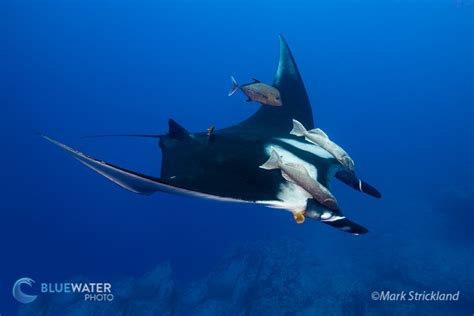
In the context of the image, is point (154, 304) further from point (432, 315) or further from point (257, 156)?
point (257, 156)

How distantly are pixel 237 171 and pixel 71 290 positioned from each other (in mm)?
8177

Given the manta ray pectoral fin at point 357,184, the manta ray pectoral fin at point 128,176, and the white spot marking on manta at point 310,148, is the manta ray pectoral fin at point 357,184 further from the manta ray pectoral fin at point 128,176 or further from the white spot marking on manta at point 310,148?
the manta ray pectoral fin at point 128,176

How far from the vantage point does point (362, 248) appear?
8.98m

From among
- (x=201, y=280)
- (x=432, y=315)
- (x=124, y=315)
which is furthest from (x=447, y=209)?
(x=124, y=315)

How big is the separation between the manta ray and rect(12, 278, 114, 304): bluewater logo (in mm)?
6388

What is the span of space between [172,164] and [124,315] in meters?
6.22

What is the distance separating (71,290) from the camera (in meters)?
8.52

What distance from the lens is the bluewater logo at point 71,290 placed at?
26.4 feet

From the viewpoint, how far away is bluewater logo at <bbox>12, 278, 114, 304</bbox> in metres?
8.04

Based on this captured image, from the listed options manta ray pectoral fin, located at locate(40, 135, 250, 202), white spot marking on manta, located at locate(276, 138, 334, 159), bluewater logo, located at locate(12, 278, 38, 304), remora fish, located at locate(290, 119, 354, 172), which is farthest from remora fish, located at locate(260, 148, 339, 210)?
bluewater logo, located at locate(12, 278, 38, 304)

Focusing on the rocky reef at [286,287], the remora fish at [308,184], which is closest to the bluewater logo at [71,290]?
the rocky reef at [286,287]

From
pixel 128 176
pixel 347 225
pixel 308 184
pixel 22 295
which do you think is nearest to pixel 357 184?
pixel 347 225

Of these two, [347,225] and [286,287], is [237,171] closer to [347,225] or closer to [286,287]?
[347,225]

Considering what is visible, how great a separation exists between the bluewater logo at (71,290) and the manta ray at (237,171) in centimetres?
639
